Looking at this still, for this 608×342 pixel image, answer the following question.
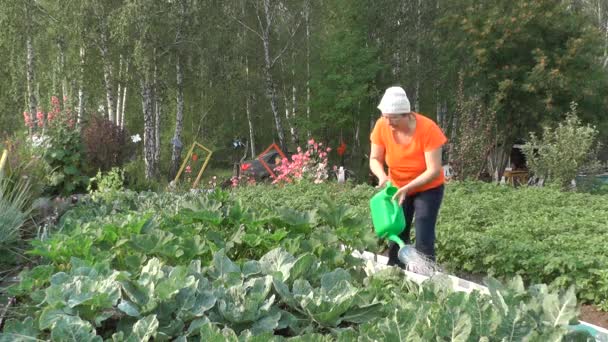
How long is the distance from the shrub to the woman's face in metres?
6.69

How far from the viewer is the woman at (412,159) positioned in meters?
3.89

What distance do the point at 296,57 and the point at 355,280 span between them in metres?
21.2

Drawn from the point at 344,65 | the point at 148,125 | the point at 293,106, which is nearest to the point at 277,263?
the point at 148,125

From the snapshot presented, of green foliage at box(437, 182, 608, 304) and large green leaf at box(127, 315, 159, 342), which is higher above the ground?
large green leaf at box(127, 315, 159, 342)

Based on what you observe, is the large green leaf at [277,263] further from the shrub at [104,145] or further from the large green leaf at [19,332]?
the shrub at [104,145]

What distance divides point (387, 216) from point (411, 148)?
548 millimetres

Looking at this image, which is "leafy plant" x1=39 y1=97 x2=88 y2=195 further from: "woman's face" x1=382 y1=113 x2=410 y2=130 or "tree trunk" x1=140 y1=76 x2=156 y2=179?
"tree trunk" x1=140 y1=76 x2=156 y2=179

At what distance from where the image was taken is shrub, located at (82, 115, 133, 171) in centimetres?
973

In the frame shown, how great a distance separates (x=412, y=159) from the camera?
4051 mm

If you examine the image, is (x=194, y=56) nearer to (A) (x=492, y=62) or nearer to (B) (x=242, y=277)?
(A) (x=492, y=62)

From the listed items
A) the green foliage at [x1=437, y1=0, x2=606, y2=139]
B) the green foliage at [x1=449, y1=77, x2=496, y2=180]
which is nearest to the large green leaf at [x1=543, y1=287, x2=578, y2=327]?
the green foliage at [x1=449, y1=77, x2=496, y2=180]

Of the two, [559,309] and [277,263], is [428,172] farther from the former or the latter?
[559,309]

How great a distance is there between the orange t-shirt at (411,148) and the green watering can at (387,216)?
0.31 meters

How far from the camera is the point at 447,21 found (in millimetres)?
19141
